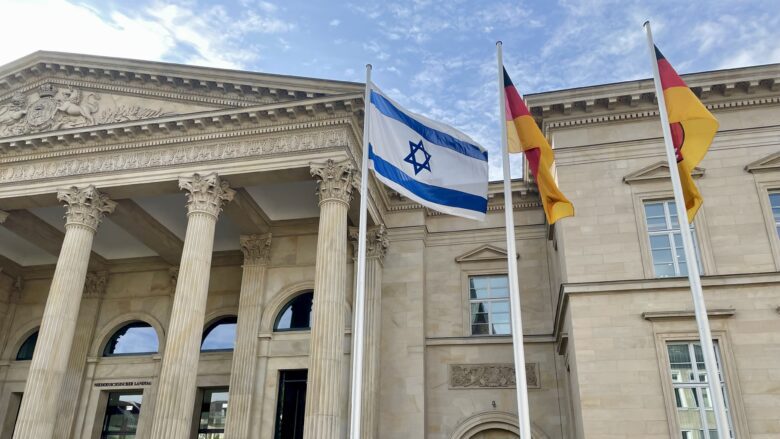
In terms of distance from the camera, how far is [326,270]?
54.8ft

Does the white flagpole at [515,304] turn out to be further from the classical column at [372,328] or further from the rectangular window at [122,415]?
the rectangular window at [122,415]

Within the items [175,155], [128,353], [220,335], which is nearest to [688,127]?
[175,155]

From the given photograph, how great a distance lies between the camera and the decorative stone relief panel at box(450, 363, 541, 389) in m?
20.1

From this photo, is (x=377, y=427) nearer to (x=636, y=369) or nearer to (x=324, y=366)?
(x=324, y=366)

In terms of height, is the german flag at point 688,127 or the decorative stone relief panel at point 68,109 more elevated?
the decorative stone relief panel at point 68,109

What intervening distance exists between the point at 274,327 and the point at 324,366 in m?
6.53

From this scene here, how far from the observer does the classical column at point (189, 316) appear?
15.9 m

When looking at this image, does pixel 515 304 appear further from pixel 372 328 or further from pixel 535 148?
pixel 372 328

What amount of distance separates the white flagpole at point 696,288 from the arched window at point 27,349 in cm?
2486

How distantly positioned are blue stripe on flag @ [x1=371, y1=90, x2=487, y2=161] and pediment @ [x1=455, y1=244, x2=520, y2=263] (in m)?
10.4

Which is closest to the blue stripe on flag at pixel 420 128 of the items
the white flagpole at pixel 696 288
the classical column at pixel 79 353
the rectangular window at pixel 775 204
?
the white flagpole at pixel 696 288

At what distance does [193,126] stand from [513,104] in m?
11.2

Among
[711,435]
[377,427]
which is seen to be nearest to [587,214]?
[711,435]

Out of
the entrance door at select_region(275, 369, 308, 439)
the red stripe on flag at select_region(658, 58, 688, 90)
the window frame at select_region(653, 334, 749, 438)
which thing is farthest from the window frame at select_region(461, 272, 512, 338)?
the red stripe on flag at select_region(658, 58, 688, 90)
